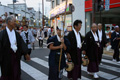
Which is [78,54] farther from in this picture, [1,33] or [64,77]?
[1,33]

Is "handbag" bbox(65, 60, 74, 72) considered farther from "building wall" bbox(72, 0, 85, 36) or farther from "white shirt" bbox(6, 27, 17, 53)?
"building wall" bbox(72, 0, 85, 36)

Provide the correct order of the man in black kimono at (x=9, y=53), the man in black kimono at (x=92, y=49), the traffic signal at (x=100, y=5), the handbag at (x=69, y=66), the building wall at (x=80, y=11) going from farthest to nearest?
the building wall at (x=80, y=11) → the traffic signal at (x=100, y=5) → the man in black kimono at (x=92, y=49) → the handbag at (x=69, y=66) → the man in black kimono at (x=9, y=53)

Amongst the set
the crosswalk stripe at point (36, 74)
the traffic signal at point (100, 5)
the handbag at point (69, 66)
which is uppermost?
the traffic signal at point (100, 5)

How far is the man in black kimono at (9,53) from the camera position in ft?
9.36

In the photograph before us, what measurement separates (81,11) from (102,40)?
10122mm

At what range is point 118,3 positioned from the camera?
11031mm

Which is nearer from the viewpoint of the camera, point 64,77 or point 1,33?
point 1,33

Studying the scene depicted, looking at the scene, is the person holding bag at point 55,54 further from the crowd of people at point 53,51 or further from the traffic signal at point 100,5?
the traffic signal at point 100,5

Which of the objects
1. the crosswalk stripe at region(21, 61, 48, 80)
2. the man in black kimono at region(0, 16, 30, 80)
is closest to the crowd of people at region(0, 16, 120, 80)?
the man in black kimono at region(0, 16, 30, 80)

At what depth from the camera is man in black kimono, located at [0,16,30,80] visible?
112 inches

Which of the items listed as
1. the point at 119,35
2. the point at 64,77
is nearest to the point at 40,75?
the point at 64,77

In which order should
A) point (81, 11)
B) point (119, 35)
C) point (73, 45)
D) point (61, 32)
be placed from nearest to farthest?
point (61, 32), point (73, 45), point (119, 35), point (81, 11)

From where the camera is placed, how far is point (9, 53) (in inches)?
113

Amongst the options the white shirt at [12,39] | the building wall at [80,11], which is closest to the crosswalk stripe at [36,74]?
the white shirt at [12,39]
